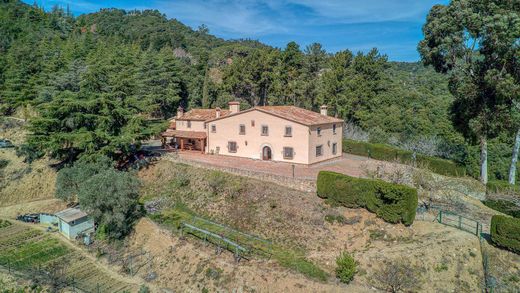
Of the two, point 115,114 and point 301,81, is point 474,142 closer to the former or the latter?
point 301,81

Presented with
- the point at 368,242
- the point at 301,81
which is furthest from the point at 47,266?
the point at 301,81

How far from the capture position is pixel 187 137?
39.9 m

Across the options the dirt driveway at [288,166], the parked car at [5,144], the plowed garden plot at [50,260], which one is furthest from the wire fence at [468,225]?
the parked car at [5,144]

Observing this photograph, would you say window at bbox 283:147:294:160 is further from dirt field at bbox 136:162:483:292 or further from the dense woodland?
the dense woodland

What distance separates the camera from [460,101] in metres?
31.6

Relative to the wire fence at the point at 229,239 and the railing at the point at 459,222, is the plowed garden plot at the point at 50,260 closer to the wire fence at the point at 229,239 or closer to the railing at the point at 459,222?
the wire fence at the point at 229,239

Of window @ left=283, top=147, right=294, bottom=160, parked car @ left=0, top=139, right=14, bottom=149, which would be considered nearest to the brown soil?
parked car @ left=0, top=139, right=14, bottom=149

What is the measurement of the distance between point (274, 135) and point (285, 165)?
3385 mm

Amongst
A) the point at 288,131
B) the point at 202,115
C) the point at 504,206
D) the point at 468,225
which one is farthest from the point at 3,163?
the point at 504,206

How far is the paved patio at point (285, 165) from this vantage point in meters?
29.6

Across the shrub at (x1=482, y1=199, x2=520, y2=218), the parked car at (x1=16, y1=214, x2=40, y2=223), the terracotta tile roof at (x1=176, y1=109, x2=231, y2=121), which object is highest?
the terracotta tile roof at (x1=176, y1=109, x2=231, y2=121)

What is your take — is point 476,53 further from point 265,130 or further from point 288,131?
point 265,130

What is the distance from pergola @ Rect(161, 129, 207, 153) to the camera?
3956cm

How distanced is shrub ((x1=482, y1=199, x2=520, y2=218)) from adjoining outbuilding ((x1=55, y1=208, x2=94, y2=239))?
29.1 m
